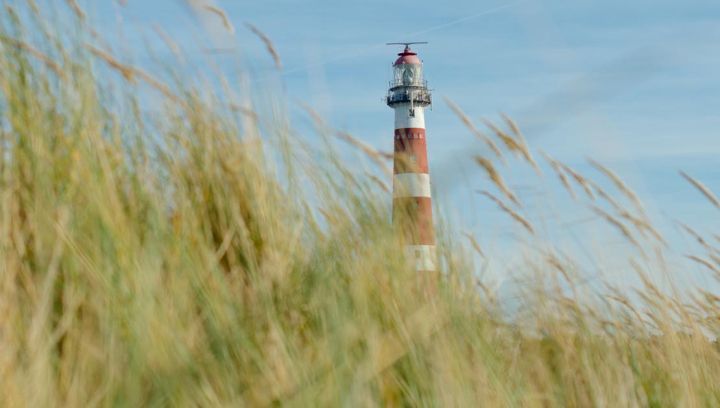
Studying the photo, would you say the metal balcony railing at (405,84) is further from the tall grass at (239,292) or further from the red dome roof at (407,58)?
the tall grass at (239,292)

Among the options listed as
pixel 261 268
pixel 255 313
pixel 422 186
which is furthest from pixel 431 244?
pixel 255 313

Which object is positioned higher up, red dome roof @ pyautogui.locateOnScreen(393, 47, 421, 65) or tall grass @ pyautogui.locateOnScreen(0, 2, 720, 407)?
red dome roof @ pyautogui.locateOnScreen(393, 47, 421, 65)

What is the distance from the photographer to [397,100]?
1805cm

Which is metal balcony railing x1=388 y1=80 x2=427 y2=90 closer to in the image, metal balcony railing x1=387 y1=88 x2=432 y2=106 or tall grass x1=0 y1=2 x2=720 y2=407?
metal balcony railing x1=387 y1=88 x2=432 y2=106

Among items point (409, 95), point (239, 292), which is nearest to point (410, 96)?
point (409, 95)

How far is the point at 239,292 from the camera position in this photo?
1824 mm

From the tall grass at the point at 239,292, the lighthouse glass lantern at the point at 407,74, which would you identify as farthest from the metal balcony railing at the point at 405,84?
the tall grass at the point at 239,292

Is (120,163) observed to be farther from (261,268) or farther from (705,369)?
(705,369)

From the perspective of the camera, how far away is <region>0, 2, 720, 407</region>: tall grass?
1.46 metres

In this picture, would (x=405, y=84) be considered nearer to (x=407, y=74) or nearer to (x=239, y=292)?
(x=407, y=74)

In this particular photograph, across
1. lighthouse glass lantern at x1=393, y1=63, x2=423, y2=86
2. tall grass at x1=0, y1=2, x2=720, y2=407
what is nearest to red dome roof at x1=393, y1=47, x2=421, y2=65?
lighthouse glass lantern at x1=393, y1=63, x2=423, y2=86

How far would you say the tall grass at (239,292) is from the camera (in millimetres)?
1456

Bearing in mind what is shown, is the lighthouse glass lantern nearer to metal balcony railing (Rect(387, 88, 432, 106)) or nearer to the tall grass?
metal balcony railing (Rect(387, 88, 432, 106))

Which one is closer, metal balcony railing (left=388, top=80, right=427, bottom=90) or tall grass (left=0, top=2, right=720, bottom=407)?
tall grass (left=0, top=2, right=720, bottom=407)
